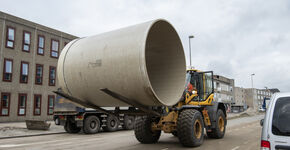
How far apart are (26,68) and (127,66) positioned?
958 inches

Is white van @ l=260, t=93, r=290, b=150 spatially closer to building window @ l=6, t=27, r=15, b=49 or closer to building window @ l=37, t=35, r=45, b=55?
building window @ l=6, t=27, r=15, b=49

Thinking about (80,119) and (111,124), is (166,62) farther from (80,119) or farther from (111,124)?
(111,124)

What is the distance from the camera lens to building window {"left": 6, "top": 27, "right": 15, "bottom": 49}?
25.3 metres

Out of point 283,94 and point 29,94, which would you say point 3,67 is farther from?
point 283,94

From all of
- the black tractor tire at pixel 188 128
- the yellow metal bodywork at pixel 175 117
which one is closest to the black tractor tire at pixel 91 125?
the yellow metal bodywork at pixel 175 117

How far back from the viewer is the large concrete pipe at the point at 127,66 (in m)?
5.71

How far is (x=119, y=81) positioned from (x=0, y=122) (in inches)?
877

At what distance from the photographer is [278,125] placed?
4250 millimetres

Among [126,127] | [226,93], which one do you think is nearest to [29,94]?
[126,127]

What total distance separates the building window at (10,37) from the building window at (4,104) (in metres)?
4.74

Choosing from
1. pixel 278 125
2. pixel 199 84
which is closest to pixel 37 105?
pixel 199 84

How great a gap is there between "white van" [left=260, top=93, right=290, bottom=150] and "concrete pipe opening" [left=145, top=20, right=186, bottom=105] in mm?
2746

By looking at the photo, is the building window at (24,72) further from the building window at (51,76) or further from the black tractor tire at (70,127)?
the black tractor tire at (70,127)

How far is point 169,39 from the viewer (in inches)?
286
